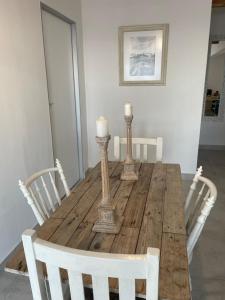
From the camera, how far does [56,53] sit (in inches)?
104

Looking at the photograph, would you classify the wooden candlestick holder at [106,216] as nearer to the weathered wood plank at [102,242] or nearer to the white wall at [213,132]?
the weathered wood plank at [102,242]

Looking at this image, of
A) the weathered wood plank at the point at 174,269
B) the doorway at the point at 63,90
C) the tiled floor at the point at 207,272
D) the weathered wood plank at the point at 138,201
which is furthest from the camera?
the doorway at the point at 63,90

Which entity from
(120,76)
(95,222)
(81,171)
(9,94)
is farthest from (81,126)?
(95,222)

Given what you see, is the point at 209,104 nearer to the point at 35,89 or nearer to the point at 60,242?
the point at 35,89

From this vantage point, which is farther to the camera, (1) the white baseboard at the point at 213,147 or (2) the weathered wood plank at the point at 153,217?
(1) the white baseboard at the point at 213,147

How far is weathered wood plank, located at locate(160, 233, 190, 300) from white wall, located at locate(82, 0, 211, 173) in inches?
98.3

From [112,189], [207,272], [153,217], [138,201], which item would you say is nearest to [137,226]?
[153,217]

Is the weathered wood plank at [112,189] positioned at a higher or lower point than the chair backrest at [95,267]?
lower

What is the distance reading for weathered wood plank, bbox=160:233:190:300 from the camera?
0.76 metres

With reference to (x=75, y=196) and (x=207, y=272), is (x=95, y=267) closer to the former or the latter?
(x=75, y=196)

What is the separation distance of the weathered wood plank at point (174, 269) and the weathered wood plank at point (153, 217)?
5 centimetres

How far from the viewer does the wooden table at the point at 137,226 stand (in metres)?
0.85

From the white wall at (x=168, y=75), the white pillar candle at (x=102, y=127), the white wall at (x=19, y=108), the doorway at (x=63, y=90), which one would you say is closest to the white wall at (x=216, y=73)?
the white wall at (x=168, y=75)

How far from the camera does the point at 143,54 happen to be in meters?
3.18
